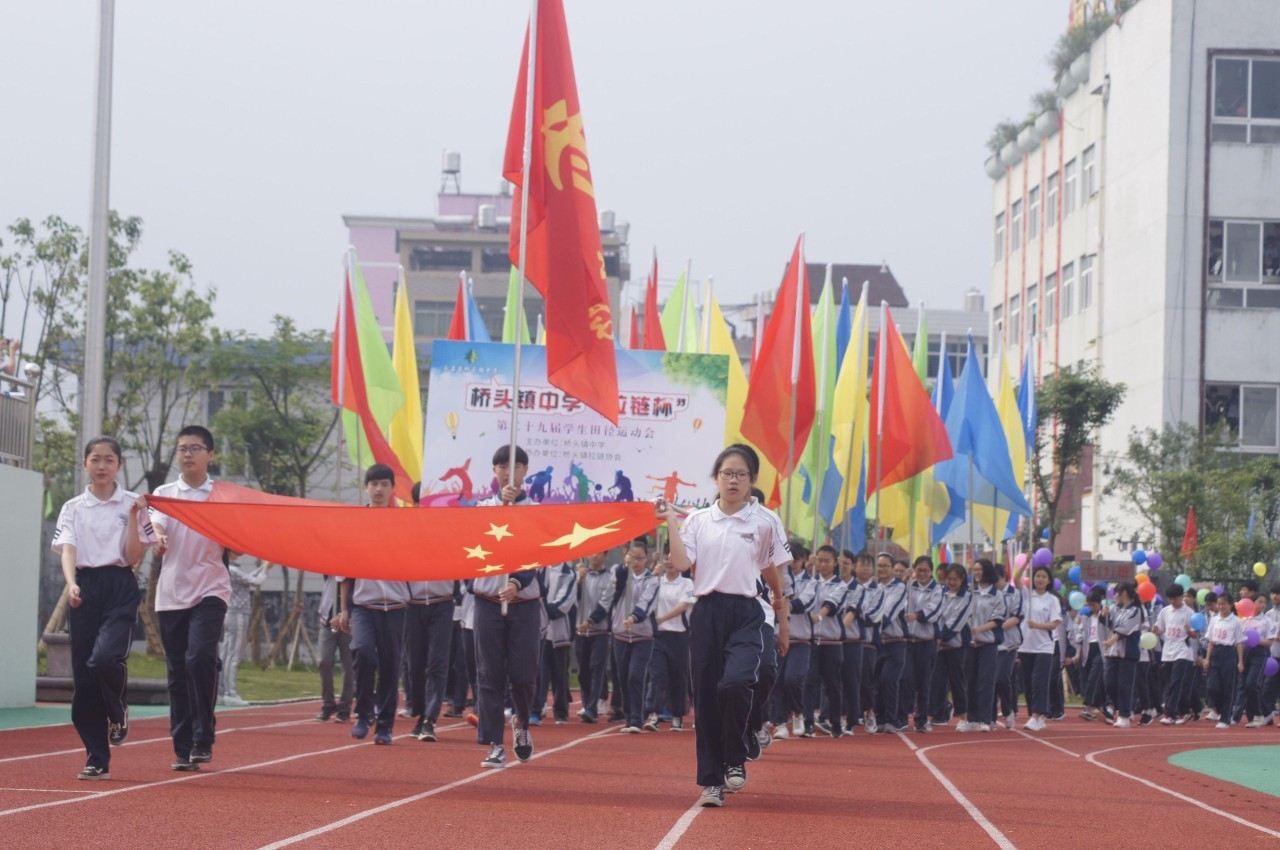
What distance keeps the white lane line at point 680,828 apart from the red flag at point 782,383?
10569 millimetres

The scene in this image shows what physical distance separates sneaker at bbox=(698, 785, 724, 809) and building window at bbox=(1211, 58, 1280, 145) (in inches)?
1403

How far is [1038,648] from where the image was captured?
72.6 feet

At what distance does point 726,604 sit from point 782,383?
10543mm

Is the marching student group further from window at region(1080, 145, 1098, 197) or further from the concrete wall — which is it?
window at region(1080, 145, 1098, 197)

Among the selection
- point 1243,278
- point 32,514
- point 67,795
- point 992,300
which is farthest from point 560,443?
point 992,300

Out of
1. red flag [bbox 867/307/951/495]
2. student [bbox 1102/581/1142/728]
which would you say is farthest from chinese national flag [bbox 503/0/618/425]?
student [bbox 1102/581/1142/728]

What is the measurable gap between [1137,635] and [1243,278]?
61.3 ft

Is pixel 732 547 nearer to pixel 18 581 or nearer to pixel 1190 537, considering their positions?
pixel 18 581

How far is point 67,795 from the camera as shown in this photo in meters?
9.34

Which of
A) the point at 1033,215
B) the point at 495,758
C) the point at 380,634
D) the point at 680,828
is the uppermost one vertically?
the point at 1033,215

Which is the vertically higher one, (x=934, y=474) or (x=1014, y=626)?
(x=934, y=474)

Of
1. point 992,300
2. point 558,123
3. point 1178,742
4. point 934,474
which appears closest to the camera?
point 558,123

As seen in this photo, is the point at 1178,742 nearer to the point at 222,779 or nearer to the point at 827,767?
the point at 827,767

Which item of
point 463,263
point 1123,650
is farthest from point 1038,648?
point 463,263
